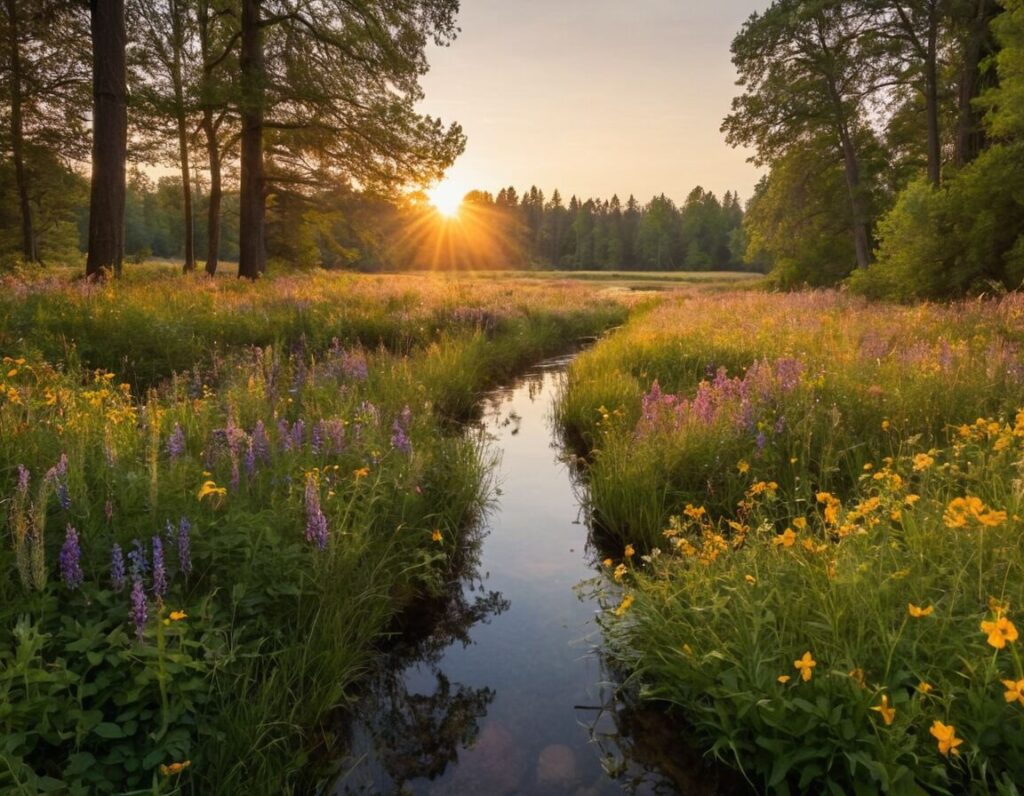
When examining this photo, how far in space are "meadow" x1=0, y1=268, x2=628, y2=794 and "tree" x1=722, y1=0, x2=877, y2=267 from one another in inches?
845

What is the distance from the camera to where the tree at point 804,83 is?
791 inches

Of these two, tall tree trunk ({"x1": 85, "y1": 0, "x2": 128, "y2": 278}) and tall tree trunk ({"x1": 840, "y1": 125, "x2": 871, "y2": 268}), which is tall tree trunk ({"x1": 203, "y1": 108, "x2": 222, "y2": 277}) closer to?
tall tree trunk ({"x1": 85, "y1": 0, "x2": 128, "y2": 278})

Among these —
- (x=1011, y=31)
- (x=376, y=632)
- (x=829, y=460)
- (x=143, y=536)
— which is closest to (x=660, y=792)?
(x=376, y=632)

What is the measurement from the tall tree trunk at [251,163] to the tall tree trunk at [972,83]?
54.4 feet

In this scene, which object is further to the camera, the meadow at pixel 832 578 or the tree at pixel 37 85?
the tree at pixel 37 85

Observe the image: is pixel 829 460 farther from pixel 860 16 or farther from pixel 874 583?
pixel 860 16

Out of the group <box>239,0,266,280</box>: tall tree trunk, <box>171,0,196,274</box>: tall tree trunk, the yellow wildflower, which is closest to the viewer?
the yellow wildflower

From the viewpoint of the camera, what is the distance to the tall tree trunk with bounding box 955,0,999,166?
1517 centimetres

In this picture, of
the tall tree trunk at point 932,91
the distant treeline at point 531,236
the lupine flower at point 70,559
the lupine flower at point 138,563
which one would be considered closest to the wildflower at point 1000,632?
the lupine flower at point 138,563

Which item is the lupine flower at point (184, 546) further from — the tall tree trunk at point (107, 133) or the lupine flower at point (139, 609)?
the tall tree trunk at point (107, 133)

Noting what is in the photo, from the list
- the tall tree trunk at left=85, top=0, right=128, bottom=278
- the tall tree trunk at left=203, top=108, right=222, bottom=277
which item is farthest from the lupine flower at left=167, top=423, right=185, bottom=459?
the tall tree trunk at left=203, top=108, right=222, bottom=277

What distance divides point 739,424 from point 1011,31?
11925mm

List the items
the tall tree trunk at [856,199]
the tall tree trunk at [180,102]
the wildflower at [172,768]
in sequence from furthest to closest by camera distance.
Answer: the tall tree trunk at [856,199] < the tall tree trunk at [180,102] < the wildflower at [172,768]

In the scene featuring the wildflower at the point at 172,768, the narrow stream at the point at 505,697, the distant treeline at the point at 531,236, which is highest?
the distant treeline at the point at 531,236
